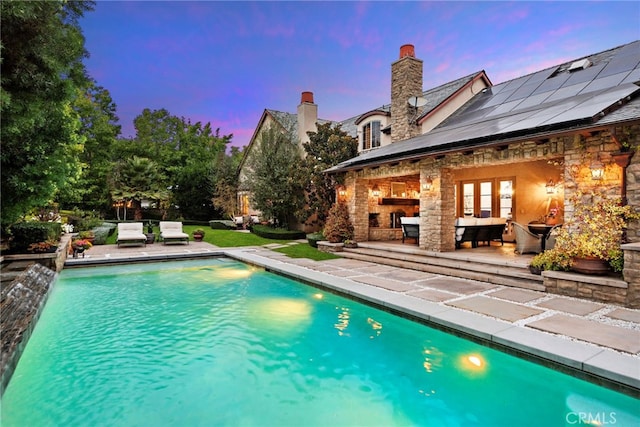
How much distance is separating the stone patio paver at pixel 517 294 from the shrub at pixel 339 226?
7.24m

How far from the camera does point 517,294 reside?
6977 millimetres

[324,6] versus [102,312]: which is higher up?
[324,6]

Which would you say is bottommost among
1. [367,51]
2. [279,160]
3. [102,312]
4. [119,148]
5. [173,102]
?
[102,312]

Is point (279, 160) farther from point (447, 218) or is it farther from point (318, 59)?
point (447, 218)

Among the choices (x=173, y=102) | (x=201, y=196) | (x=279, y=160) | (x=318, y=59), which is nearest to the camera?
(x=279, y=160)

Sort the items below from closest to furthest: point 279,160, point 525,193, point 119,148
Result: point 525,193 → point 279,160 → point 119,148

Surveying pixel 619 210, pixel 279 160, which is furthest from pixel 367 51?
pixel 619 210

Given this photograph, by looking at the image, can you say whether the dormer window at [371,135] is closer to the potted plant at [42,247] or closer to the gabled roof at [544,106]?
the gabled roof at [544,106]

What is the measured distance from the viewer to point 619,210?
657 centimetres

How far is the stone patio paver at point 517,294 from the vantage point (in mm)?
6586

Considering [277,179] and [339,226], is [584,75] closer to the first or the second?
[339,226]

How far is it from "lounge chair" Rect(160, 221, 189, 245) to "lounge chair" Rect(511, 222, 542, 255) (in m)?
13.3

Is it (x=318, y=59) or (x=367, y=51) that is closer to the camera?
(x=367, y=51)

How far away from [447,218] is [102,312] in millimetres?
9356
